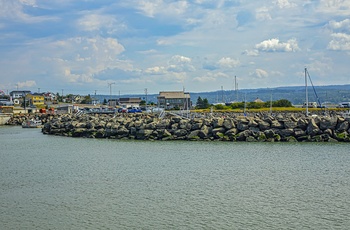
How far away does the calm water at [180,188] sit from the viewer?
14.5 metres

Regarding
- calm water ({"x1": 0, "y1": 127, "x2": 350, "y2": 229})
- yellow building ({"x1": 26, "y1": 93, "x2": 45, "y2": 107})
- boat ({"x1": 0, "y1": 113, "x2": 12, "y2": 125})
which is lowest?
calm water ({"x1": 0, "y1": 127, "x2": 350, "y2": 229})

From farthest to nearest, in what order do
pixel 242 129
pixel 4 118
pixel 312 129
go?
pixel 4 118 < pixel 242 129 < pixel 312 129

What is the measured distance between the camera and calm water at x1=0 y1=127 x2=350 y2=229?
14500 millimetres

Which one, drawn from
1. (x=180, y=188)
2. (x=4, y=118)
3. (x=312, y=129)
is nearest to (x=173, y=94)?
(x=4, y=118)

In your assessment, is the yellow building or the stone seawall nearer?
the stone seawall

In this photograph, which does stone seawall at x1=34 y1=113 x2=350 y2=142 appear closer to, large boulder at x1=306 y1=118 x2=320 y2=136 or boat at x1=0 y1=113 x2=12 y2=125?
large boulder at x1=306 y1=118 x2=320 y2=136

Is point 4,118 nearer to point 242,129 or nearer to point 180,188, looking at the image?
point 242,129

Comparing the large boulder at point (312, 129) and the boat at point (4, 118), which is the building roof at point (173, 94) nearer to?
the boat at point (4, 118)

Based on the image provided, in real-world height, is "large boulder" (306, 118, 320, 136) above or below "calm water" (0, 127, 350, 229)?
above

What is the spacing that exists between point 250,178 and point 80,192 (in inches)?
282

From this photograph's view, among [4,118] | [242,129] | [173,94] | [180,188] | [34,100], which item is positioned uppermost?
[173,94]

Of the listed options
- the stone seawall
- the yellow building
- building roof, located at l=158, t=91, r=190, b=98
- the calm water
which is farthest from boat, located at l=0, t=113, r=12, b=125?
the yellow building

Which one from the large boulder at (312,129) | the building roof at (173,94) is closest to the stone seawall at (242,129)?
the large boulder at (312,129)

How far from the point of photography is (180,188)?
1872 cm
